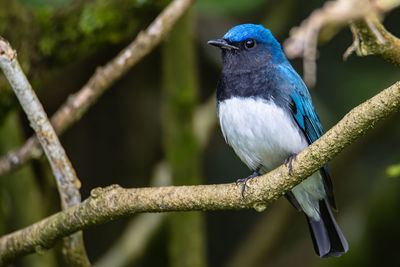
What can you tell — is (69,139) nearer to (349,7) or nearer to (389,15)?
(389,15)

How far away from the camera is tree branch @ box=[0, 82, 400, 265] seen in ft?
7.36

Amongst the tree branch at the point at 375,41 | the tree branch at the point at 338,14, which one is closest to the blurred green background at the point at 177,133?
the tree branch at the point at 375,41

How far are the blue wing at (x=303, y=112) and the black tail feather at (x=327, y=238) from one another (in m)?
0.17

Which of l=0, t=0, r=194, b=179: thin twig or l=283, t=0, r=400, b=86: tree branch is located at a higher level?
l=0, t=0, r=194, b=179: thin twig

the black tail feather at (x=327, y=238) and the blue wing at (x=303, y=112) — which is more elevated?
the blue wing at (x=303, y=112)

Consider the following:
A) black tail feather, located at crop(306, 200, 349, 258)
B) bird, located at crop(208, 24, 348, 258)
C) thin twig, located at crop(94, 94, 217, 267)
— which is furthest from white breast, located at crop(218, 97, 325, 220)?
thin twig, located at crop(94, 94, 217, 267)

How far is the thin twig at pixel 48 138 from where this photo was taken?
9.33 feet

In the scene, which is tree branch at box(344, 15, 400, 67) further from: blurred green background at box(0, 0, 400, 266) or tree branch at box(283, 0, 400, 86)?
blurred green background at box(0, 0, 400, 266)

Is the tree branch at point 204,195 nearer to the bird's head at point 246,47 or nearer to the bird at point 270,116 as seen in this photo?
the bird at point 270,116

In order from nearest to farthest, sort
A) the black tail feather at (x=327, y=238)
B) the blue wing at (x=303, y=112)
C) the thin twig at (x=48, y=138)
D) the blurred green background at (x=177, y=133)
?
the thin twig at (x=48, y=138) → the blue wing at (x=303, y=112) → the black tail feather at (x=327, y=238) → the blurred green background at (x=177, y=133)

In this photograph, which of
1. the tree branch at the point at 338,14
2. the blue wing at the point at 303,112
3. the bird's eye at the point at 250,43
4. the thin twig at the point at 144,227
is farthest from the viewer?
the thin twig at the point at 144,227

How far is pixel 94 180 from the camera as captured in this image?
19.1 ft

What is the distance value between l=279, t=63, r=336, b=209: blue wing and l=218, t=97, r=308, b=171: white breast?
0.19 ft

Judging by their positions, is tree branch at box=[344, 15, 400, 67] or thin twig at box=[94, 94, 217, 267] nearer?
tree branch at box=[344, 15, 400, 67]
